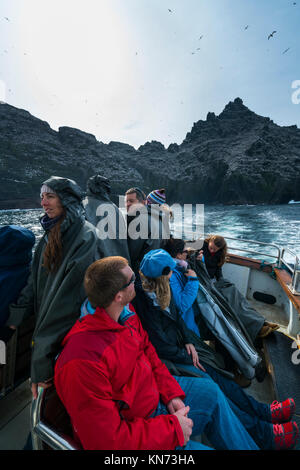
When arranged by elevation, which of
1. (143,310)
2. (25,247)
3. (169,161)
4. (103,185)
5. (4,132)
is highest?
(4,132)

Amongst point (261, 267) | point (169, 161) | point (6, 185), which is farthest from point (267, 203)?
point (6, 185)

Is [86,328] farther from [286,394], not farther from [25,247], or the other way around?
[286,394]

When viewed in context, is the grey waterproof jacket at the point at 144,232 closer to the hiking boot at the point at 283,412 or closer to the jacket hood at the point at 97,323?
the jacket hood at the point at 97,323

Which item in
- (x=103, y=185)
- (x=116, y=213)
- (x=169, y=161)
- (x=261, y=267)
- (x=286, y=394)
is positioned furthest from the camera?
(x=169, y=161)

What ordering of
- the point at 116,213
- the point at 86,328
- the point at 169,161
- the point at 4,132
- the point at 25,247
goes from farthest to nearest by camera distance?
the point at 169,161 < the point at 4,132 < the point at 116,213 < the point at 25,247 < the point at 86,328

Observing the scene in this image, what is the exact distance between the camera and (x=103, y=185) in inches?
82.7

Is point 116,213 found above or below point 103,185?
below

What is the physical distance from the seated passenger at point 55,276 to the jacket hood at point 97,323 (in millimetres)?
324

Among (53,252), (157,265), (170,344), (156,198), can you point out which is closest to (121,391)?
(170,344)

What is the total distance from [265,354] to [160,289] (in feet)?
4.83

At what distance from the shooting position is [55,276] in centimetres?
131

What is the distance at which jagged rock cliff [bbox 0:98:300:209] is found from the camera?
54.8 metres

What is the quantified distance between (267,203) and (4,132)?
270 feet

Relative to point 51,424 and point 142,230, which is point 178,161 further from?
point 51,424
